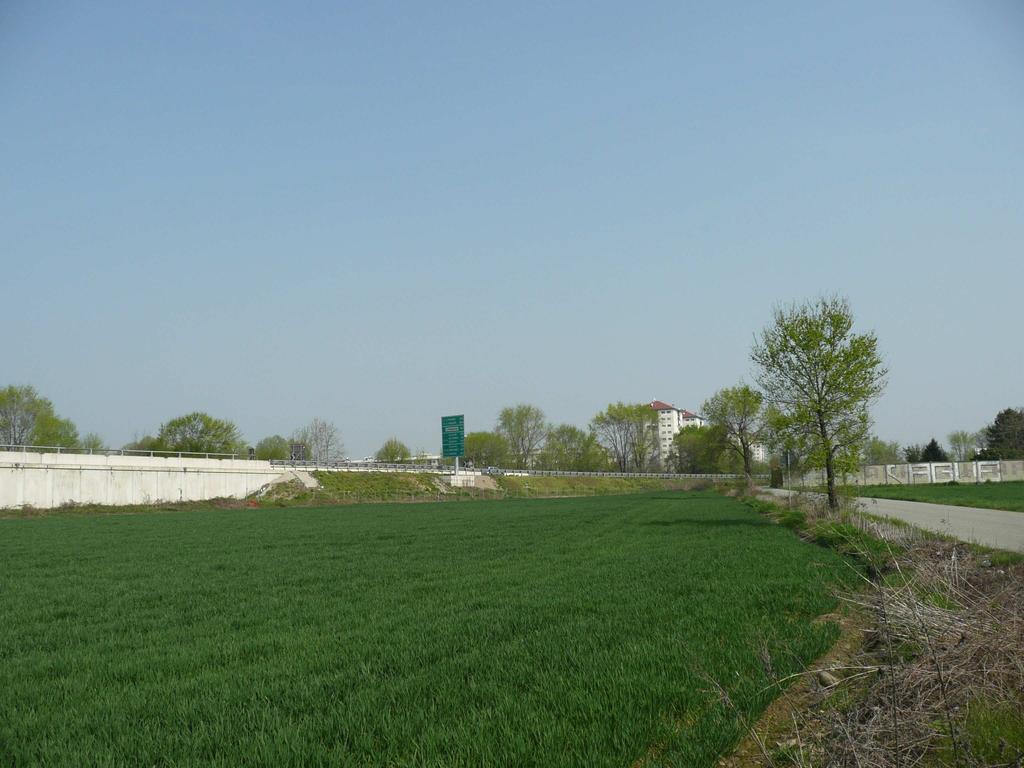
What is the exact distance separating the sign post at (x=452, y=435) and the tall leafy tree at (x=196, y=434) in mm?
35951

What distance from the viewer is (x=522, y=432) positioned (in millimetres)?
149000

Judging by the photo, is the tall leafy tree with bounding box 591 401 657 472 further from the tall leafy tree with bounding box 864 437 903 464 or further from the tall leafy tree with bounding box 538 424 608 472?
the tall leafy tree with bounding box 864 437 903 464

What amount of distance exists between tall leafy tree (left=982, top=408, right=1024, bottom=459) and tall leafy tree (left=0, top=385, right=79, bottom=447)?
11263 centimetres

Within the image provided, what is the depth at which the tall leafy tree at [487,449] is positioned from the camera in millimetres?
147875

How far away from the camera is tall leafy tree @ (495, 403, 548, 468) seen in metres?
148

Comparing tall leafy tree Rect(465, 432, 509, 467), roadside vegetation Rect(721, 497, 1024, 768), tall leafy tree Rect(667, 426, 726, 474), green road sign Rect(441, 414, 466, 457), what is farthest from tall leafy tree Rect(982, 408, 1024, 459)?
roadside vegetation Rect(721, 497, 1024, 768)

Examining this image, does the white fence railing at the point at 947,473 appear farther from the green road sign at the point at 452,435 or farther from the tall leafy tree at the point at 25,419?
the tall leafy tree at the point at 25,419

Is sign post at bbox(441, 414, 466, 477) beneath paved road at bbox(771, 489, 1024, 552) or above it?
above

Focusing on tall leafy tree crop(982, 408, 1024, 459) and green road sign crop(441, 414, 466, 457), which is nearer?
green road sign crop(441, 414, 466, 457)

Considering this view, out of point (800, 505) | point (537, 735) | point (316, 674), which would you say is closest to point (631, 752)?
point (537, 735)

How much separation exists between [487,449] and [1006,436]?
89.2 meters

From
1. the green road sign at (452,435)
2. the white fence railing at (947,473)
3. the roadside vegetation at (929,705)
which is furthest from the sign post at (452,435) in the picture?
the roadside vegetation at (929,705)

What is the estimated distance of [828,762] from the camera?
13.5 ft

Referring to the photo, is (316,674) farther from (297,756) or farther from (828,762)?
(828,762)
